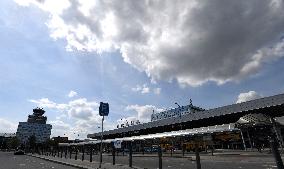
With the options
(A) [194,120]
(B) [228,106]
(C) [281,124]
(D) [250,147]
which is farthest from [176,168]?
(A) [194,120]

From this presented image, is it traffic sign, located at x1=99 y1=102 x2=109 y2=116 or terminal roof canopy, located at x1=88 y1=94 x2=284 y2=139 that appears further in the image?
terminal roof canopy, located at x1=88 y1=94 x2=284 y2=139

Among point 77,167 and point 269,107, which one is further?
point 269,107

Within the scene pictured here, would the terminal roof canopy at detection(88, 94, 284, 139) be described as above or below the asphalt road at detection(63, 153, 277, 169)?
above

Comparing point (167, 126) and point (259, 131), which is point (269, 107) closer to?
point (167, 126)

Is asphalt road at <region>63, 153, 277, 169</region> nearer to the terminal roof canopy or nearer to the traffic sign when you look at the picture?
the traffic sign

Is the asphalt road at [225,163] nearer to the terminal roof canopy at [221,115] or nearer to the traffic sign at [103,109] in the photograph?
the traffic sign at [103,109]

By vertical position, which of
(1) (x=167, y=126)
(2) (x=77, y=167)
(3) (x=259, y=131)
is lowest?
(2) (x=77, y=167)

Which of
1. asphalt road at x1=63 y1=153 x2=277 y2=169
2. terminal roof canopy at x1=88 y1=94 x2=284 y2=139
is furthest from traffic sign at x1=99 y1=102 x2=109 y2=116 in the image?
terminal roof canopy at x1=88 y1=94 x2=284 y2=139

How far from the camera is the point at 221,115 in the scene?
68062 mm

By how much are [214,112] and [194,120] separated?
8098 mm

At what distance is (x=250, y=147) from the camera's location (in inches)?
322

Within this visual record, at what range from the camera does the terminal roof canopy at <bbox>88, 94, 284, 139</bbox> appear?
56.7 m

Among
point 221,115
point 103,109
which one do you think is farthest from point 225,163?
point 221,115

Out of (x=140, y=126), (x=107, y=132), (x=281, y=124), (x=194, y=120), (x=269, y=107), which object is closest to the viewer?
(x=281, y=124)
